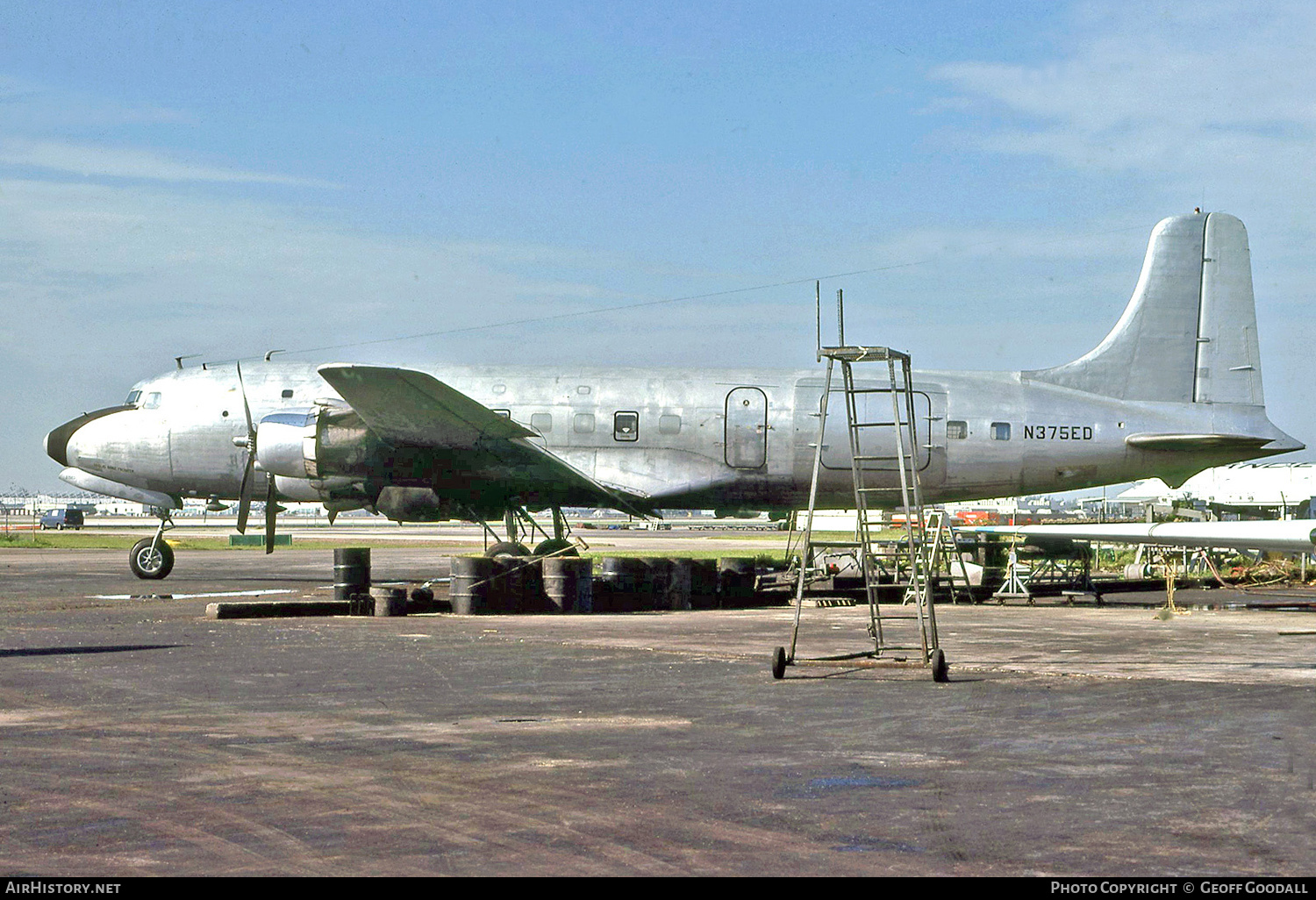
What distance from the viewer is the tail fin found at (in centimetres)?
2822

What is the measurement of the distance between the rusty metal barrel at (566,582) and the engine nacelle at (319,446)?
17.1ft

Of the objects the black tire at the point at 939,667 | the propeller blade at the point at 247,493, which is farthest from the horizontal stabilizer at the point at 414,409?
the black tire at the point at 939,667

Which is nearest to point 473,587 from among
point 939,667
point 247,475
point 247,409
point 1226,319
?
point 247,475

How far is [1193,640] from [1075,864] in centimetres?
1274

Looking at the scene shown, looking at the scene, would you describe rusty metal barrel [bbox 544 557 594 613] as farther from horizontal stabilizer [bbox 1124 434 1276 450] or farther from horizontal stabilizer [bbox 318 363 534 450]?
horizontal stabilizer [bbox 1124 434 1276 450]

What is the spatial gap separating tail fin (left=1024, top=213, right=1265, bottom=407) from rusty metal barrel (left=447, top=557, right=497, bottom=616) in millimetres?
13722

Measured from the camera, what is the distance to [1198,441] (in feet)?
89.6

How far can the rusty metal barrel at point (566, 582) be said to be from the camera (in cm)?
2269

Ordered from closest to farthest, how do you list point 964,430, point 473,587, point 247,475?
point 473,587 → point 964,430 → point 247,475

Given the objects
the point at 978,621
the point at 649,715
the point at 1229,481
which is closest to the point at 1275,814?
the point at 649,715

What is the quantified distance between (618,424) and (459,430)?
12.8 feet

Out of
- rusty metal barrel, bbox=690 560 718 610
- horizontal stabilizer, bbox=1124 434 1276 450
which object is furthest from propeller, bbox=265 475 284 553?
horizontal stabilizer, bbox=1124 434 1276 450

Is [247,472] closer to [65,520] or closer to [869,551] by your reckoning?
[869,551]
